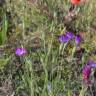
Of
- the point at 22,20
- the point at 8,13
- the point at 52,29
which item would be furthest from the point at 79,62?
the point at 8,13

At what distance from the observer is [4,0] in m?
2.82

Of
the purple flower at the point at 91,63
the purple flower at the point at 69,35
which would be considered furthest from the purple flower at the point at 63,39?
the purple flower at the point at 91,63

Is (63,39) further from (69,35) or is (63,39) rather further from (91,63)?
(91,63)

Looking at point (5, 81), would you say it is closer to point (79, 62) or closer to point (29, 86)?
point (29, 86)

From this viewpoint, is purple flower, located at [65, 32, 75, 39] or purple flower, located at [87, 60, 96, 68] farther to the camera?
purple flower, located at [65, 32, 75, 39]

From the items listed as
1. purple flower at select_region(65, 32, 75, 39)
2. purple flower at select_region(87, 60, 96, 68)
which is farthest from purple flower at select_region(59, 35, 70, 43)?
purple flower at select_region(87, 60, 96, 68)

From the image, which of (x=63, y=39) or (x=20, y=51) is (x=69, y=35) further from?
(x=20, y=51)

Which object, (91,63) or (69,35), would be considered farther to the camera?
(69,35)

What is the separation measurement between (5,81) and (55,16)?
2.19 feet

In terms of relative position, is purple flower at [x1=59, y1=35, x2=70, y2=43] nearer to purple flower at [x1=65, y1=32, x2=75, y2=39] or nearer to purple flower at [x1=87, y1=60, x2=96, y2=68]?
purple flower at [x1=65, y1=32, x2=75, y2=39]

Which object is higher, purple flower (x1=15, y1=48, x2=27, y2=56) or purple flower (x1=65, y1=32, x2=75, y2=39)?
purple flower (x1=65, y1=32, x2=75, y2=39)

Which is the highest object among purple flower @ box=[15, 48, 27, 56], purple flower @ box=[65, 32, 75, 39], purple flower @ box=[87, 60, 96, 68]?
purple flower @ box=[65, 32, 75, 39]

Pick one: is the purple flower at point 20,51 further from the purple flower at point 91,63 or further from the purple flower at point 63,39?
the purple flower at point 91,63

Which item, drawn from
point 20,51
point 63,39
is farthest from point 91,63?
point 20,51
